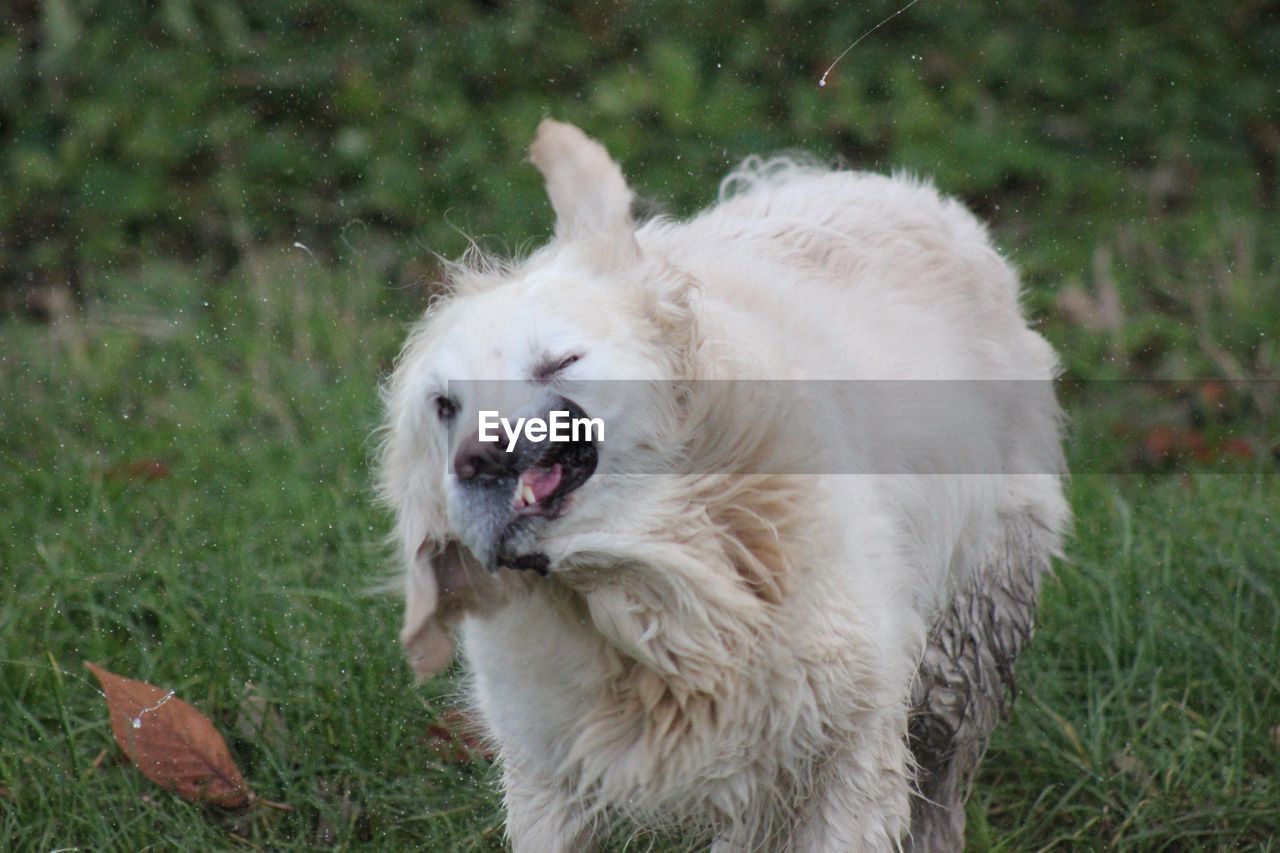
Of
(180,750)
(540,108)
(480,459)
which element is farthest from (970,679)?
(540,108)

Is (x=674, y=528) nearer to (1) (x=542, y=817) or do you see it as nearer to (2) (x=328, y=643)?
(1) (x=542, y=817)

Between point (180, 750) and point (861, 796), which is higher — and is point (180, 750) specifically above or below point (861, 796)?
below

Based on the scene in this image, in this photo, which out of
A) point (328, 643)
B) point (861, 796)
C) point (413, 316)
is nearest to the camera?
point (861, 796)

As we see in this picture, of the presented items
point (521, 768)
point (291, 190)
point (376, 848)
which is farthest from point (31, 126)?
point (521, 768)

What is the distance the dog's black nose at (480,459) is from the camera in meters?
2.45

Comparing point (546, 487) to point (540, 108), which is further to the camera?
point (540, 108)

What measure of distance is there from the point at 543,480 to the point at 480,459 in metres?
0.11

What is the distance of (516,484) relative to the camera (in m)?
2.50

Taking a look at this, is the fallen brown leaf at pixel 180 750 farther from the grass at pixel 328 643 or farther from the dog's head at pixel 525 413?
the dog's head at pixel 525 413

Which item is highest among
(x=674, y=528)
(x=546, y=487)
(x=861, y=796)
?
(x=546, y=487)

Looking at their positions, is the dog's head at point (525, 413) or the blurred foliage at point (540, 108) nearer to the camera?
the dog's head at point (525, 413)

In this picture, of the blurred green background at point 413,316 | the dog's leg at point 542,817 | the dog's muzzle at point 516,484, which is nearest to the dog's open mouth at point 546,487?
the dog's muzzle at point 516,484

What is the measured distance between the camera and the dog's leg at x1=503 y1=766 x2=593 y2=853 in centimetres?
310

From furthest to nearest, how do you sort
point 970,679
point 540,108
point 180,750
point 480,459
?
point 540,108 → point 180,750 → point 970,679 → point 480,459
